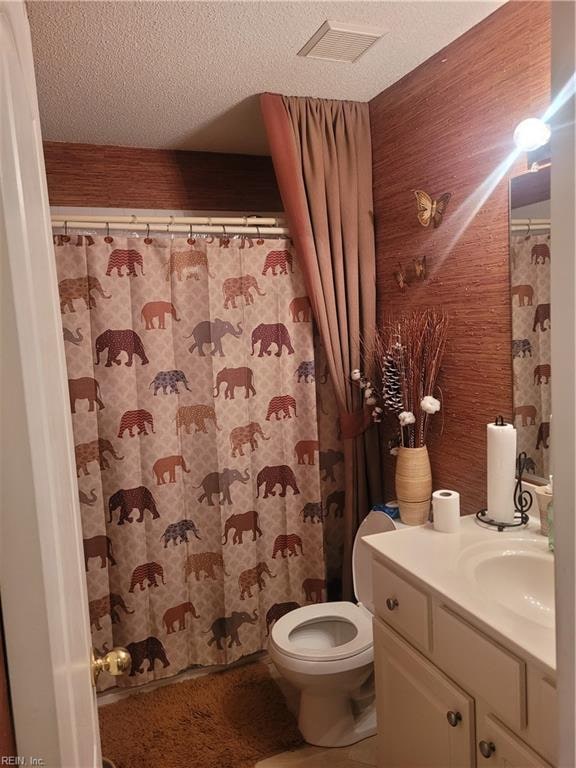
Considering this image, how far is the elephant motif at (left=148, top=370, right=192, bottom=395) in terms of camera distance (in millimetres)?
2398

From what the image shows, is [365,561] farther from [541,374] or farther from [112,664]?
[112,664]

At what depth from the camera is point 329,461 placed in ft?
8.96

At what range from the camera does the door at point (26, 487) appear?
1.61 ft

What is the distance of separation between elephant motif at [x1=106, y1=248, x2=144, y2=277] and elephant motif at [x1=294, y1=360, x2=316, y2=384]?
0.81m

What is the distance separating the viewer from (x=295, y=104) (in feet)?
7.61

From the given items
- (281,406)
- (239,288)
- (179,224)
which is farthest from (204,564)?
(179,224)

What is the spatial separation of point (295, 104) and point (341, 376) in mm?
1146

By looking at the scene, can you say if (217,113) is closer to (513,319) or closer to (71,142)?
(71,142)

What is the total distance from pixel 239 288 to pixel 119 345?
1.86ft

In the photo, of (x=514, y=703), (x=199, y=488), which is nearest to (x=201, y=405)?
(x=199, y=488)

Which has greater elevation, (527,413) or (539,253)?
(539,253)

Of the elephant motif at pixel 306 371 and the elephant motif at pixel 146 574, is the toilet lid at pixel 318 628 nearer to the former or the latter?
the elephant motif at pixel 146 574

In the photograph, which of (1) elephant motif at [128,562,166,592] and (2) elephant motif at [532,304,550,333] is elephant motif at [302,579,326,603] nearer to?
(1) elephant motif at [128,562,166,592]

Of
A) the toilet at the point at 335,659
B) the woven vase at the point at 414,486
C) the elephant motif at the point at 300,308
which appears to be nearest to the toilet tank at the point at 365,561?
the toilet at the point at 335,659
